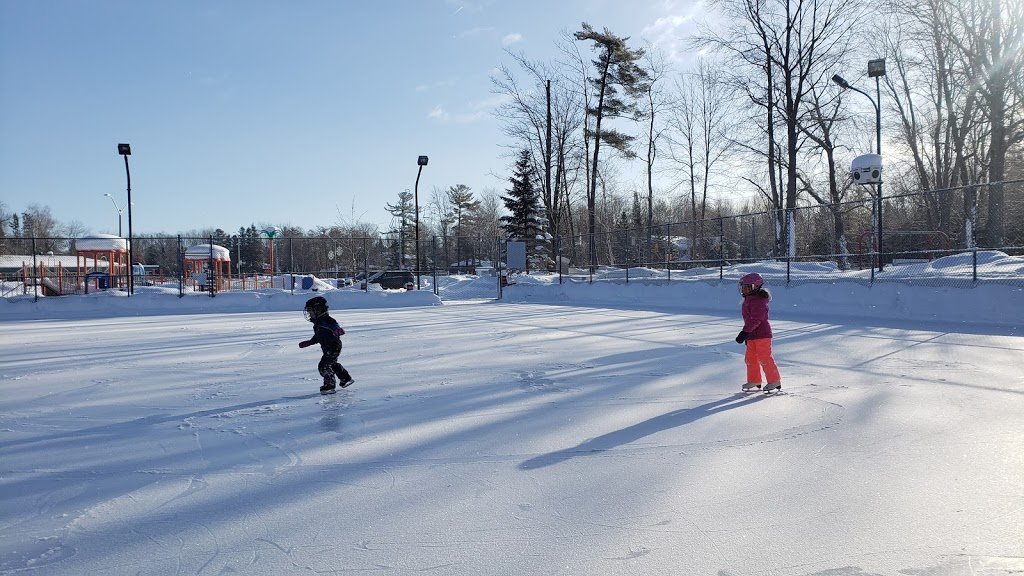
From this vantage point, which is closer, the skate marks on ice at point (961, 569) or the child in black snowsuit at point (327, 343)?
the skate marks on ice at point (961, 569)

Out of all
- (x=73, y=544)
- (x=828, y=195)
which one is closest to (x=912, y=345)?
(x=73, y=544)

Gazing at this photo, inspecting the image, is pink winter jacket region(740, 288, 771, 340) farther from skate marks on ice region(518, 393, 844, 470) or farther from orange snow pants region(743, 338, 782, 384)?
skate marks on ice region(518, 393, 844, 470)

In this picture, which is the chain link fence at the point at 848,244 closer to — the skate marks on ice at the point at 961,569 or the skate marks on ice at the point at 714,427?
the skate marks on ice at the point at 714,427

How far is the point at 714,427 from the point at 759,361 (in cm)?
166

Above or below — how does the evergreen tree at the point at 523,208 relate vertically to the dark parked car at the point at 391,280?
above

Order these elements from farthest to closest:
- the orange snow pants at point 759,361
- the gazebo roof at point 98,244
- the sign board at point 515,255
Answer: the gazebo roof at point 98,244 < the sign board at point 515,255 < the orange snow pants at point 759,361

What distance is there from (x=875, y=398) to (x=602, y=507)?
358 centimetres

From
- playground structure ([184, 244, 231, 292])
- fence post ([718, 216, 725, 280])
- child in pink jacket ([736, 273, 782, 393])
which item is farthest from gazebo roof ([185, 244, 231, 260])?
child in pink jacket ([736, 273, 782, 393])

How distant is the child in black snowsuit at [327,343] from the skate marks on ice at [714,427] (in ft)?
9.48

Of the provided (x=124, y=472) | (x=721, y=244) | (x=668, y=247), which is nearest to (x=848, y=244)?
(x=721, y=244)

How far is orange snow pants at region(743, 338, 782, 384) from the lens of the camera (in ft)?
19.5

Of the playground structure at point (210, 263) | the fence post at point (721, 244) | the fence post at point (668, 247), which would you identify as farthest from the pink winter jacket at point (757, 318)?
the playground structure at point (210, 263)

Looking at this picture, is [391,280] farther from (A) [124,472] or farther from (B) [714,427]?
(A) [124,472]

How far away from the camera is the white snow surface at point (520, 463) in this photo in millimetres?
2617
